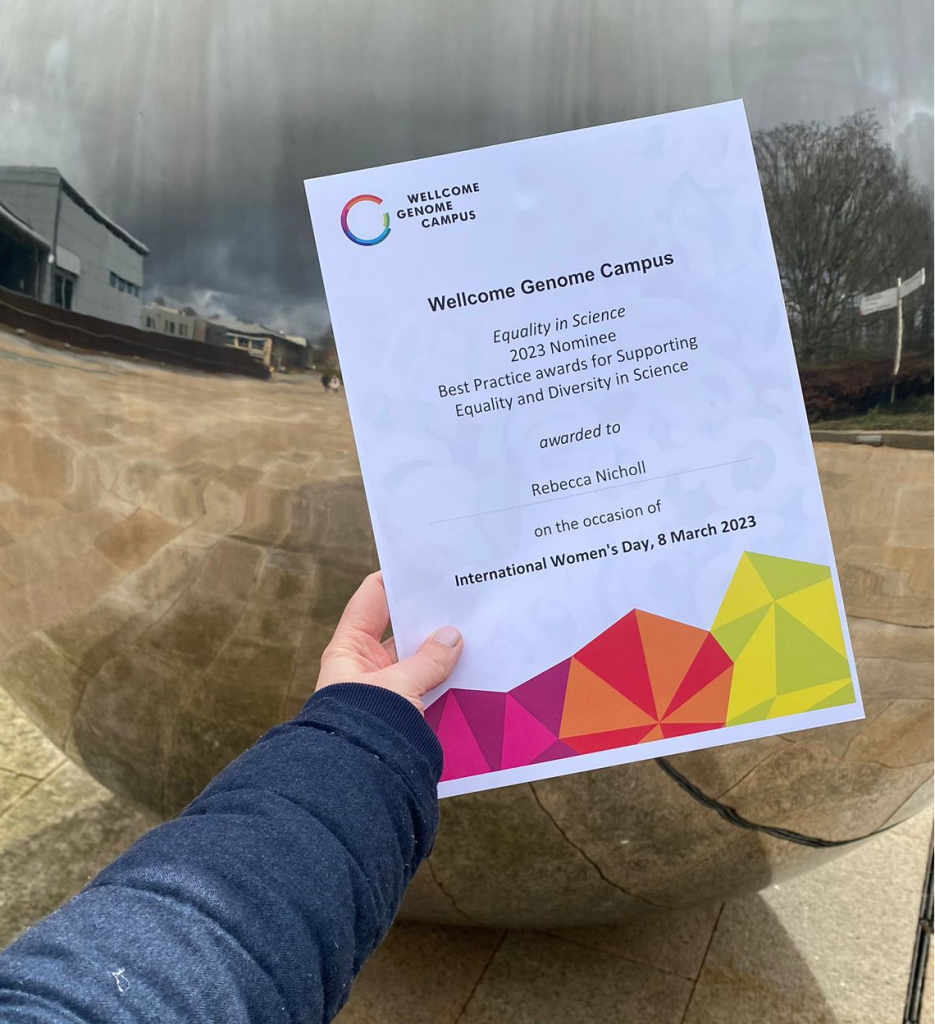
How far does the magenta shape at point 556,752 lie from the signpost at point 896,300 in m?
0.54

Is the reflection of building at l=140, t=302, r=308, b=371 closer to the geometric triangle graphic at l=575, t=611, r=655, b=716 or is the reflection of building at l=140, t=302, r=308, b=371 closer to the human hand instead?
the human hand

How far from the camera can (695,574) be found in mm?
1115

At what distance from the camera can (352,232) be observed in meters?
1.04

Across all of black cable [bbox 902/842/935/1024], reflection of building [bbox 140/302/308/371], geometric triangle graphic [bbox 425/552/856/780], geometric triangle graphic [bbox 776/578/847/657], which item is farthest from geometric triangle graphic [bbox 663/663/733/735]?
black cable [bbox 902/842/935/1024]

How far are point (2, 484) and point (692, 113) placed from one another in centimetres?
94

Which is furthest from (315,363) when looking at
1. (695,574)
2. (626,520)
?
(695,574)

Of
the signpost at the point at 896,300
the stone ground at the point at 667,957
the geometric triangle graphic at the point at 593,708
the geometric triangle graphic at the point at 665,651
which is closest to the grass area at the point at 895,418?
the signpost at the point at 896,300

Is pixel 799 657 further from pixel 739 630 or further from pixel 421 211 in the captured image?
pixel 421 211

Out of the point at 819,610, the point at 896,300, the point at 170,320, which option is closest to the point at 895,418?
the point at 896,300

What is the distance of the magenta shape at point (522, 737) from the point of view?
3.66ft

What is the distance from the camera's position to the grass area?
3.66 feet

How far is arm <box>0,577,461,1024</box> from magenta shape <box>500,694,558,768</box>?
0.66ft

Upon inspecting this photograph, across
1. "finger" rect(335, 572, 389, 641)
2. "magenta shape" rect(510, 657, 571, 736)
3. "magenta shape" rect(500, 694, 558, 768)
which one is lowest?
"magenta shape" rect(500, 694, 558, 768)

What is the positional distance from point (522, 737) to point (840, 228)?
2.20 ft
